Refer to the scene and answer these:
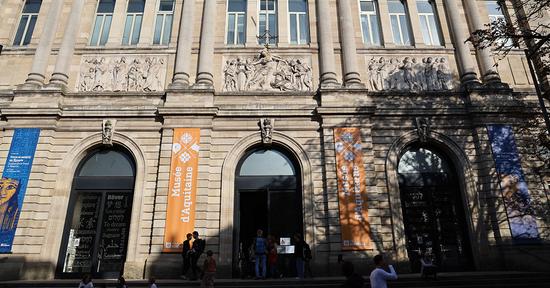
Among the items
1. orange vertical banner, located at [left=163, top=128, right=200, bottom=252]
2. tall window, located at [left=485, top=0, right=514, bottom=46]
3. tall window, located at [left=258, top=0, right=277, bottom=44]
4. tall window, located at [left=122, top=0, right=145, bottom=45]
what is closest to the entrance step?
orange vertical banner, located at [left=163, top=128, right=200, bottom=252]

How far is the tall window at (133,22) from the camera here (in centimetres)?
1789

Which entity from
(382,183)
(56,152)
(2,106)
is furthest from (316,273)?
(2,106)

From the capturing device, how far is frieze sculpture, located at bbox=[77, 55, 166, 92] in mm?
16531

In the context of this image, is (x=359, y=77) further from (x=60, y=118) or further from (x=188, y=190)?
(x=60, y=118)

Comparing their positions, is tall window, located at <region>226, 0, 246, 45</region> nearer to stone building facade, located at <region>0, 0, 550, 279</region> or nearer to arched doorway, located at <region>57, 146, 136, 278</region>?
stone building facade, located at <region>0, 0, 550, 279</region>

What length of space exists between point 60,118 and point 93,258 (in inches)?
236

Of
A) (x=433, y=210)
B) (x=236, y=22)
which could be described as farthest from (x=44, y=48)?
(x=433, y=210)

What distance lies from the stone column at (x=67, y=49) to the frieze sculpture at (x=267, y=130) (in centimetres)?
888

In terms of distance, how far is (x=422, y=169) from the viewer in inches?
627

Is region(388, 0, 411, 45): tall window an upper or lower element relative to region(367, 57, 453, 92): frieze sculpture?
upper

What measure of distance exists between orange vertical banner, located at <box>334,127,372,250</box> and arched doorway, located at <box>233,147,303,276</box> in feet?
5.75

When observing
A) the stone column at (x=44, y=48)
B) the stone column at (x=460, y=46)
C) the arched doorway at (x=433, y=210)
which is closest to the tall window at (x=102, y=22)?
the stone column at (x=44, y=48)

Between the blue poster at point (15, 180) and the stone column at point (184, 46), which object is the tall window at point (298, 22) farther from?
the blue poster at point (15, 180)

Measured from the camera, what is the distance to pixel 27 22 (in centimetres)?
1844
